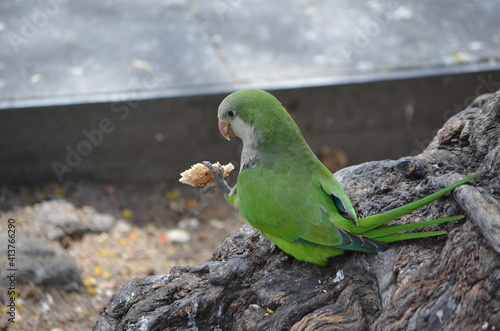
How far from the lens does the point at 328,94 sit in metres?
4.50

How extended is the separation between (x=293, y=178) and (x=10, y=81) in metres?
3.00

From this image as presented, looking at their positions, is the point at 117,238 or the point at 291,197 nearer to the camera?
the point at 291,197

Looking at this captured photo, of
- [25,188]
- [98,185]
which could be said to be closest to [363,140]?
[98,185]

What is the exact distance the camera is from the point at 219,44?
16.4 feet

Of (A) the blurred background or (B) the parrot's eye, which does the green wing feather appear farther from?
(A) the blurred background

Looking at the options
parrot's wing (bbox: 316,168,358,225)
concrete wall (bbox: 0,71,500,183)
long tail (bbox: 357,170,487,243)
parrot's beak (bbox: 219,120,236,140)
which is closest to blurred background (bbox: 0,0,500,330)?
concrete wall (bbox: 0,71,500,183)

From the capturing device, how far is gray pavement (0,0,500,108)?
4.45 metres

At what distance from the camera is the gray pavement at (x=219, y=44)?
4.45 meters

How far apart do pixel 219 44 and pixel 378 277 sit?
11.2ft

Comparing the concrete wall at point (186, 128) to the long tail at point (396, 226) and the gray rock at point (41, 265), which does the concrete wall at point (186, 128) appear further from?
the long tail at point (396, 226)

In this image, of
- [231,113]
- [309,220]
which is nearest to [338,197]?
[309,220]

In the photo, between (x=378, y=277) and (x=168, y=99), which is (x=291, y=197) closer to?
(x=378, y=277)

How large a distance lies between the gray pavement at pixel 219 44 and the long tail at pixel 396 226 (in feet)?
8.27

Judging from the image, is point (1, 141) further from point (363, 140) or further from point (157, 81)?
point (363, 140)
